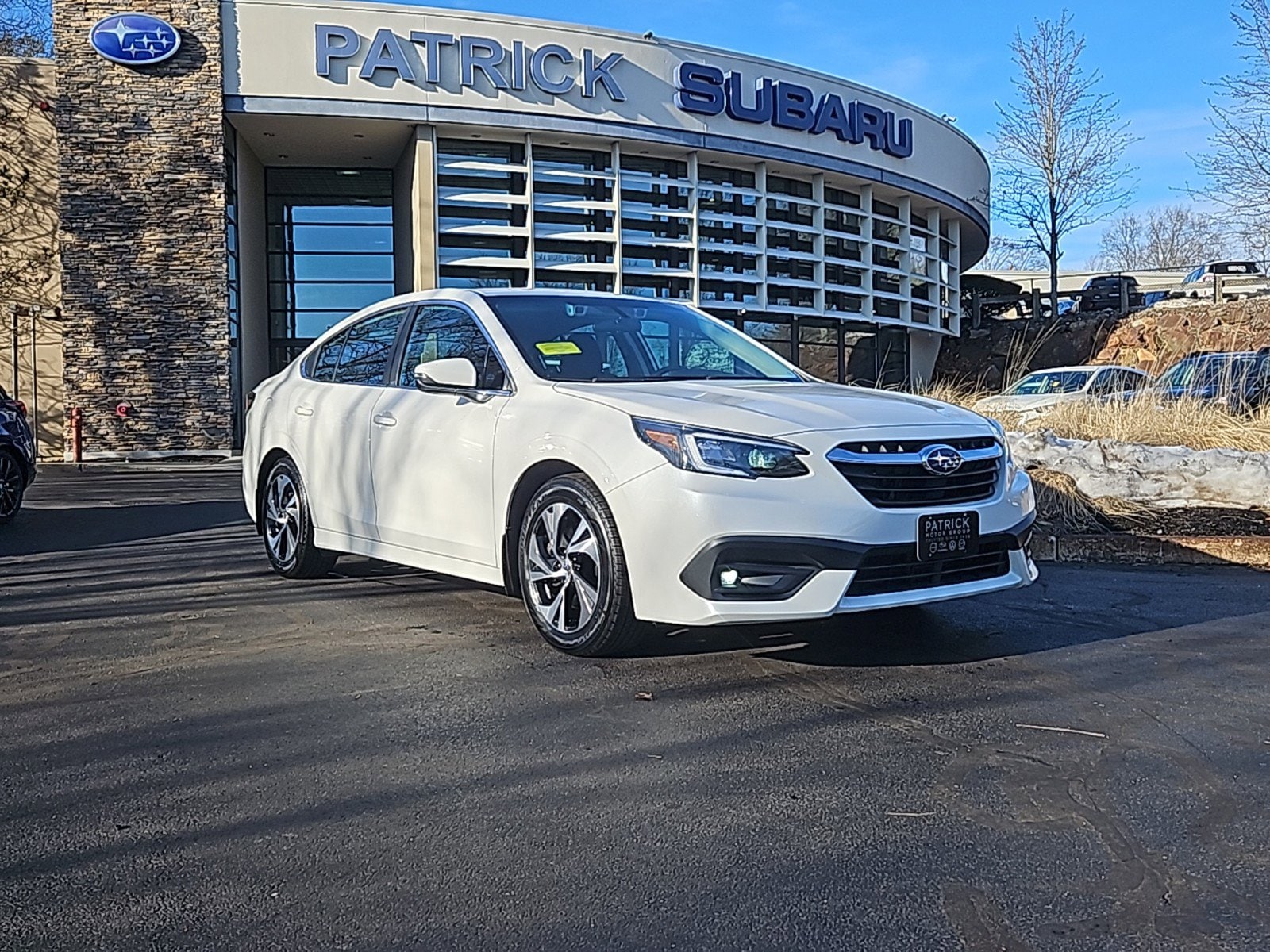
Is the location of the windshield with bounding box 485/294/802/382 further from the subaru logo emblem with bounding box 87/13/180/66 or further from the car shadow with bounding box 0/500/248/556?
the subaru logo emblem with bounding box 87/13/180/66

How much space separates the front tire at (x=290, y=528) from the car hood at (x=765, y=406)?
Result: 230cm

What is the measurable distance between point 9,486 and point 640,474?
7684 mm

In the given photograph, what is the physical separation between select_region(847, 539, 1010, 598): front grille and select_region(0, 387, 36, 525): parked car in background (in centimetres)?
827

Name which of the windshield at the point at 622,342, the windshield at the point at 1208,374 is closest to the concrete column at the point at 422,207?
the windshield at the point at 1208,374

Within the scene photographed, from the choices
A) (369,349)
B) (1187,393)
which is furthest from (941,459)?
(1187,393)

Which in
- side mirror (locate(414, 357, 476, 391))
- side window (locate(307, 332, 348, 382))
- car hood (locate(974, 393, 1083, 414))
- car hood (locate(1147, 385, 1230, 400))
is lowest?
car hood (locate(974, 393, 1083, 414))

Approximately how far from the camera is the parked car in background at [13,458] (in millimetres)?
9820

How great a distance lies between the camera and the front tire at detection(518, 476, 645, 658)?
4512 millimetres

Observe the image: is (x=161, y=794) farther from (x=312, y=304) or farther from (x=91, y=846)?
(x=312, y=304)

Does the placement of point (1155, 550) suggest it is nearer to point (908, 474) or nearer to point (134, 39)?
point (908, 474)

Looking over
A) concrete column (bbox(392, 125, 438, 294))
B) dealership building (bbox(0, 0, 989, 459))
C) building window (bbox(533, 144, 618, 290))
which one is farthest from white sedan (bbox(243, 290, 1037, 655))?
building window (bbox(533, 144, 618, 290))

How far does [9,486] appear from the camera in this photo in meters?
9.88

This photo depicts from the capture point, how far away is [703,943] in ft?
7.73

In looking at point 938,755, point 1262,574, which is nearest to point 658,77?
point 1262,574
